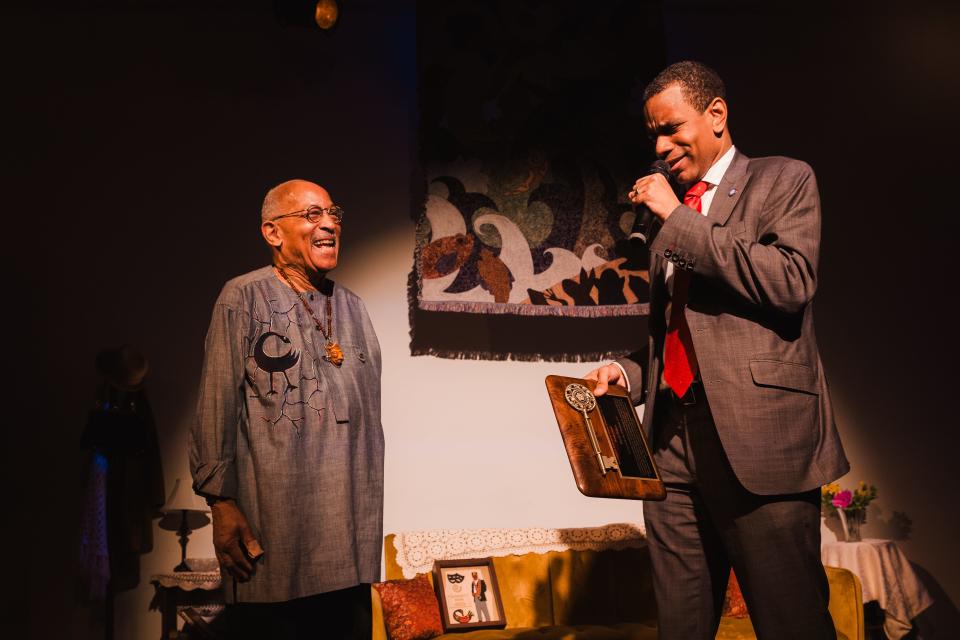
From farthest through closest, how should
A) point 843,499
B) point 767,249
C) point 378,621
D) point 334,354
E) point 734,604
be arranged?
point 843,499, point 734,604, point 378,621, point 334,354, point 767,249

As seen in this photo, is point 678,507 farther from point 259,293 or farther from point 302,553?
point 259,293

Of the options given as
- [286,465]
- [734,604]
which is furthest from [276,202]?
[734,604]

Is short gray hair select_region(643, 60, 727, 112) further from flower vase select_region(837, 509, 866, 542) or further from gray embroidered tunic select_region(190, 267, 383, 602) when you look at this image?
flower vase select_region(837, 509, 866, 542)

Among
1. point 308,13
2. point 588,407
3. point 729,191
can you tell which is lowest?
point 588,407

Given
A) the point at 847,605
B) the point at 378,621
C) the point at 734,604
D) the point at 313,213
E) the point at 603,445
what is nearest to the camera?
the point at 603,445

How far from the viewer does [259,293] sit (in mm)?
2412

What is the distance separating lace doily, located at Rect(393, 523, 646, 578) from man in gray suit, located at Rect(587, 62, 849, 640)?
2193mm

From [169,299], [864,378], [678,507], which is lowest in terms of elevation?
[678,507]

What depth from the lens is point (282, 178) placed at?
4.64m

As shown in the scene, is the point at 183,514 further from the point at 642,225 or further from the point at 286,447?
the point at 642,225

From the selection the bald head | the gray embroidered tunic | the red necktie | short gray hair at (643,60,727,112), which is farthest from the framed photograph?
short gray hair at (643,60,727,112)

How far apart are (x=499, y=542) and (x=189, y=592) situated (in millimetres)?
1486

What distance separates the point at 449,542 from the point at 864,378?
8.48ft

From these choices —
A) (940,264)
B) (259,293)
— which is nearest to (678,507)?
(259,293)
